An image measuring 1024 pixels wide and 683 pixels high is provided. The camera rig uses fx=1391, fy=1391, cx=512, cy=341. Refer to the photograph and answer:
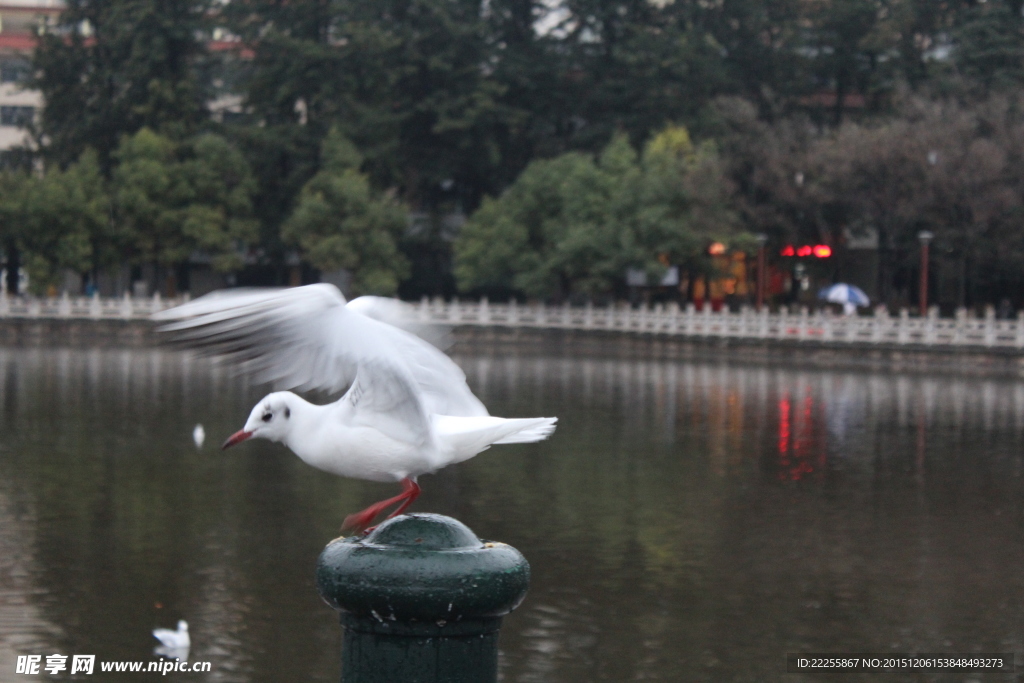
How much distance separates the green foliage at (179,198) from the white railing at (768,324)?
6953mm

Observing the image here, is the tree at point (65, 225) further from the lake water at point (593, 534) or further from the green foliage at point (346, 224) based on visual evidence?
the lake water at point (593, 534)

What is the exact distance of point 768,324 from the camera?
36.9m

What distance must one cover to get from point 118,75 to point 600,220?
57.4ft

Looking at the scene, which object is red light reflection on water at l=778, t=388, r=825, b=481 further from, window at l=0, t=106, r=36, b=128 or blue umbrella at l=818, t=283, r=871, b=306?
window at l=0, t=106, r=36, b=128

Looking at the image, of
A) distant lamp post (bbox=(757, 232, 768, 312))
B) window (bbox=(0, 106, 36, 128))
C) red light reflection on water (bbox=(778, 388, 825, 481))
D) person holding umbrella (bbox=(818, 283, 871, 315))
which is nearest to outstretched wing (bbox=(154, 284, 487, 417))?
red light reflection on water (bbox=(778, 388, 825, 481))

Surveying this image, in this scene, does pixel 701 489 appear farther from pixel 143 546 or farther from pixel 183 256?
pixel 183 256

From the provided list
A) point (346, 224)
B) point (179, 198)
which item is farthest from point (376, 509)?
point (179, 198)

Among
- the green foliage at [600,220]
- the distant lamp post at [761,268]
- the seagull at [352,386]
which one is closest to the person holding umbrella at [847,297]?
the distant lamp post at [761,268]

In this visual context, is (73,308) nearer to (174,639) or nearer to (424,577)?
(174,639)

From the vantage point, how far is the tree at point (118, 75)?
4509 cm

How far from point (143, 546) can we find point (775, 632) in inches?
195

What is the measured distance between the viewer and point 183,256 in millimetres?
43438

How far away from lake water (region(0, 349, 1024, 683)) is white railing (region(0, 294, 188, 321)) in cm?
1929

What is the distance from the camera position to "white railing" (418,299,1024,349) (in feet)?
112
